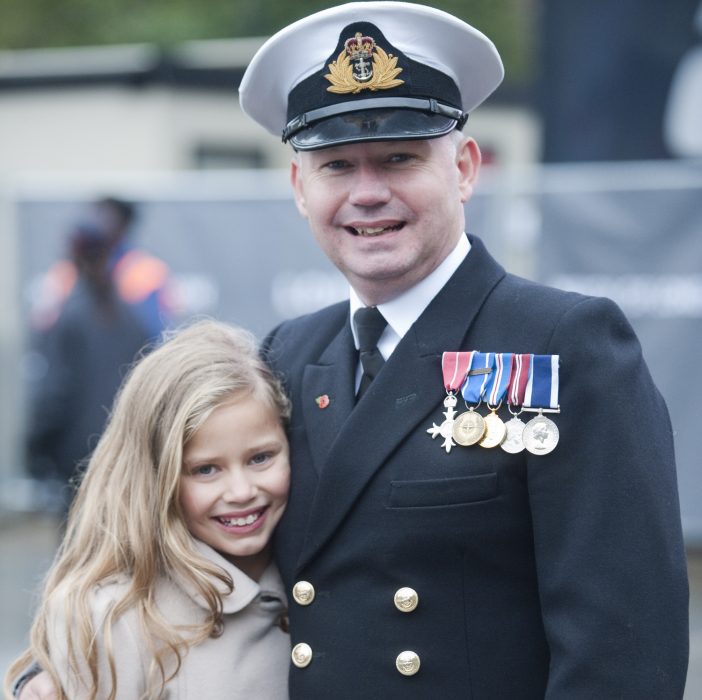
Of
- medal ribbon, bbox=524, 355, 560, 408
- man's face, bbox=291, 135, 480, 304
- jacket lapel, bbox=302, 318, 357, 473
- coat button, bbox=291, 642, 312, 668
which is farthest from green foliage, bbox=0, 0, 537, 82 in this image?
medal ribbon, bbox=524, 355, 560, 408

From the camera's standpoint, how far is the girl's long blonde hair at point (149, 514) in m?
2.59

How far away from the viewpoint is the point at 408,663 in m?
2.39

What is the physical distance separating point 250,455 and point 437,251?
57 cm

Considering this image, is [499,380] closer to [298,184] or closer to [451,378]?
[451,378]

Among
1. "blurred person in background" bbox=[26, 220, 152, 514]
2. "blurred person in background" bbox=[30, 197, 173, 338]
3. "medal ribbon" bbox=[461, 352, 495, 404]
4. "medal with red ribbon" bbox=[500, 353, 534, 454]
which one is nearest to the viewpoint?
"medal with red ribbon" bbox=[500, 353, 534, 454]

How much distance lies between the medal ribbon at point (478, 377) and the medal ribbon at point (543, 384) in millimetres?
103

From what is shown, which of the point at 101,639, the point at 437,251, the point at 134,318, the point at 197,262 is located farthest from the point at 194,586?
the point at 197,262

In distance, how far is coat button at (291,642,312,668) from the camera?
2.53 meters

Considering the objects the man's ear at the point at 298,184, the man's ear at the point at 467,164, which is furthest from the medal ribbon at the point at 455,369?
the man's ear at the point at 298,184

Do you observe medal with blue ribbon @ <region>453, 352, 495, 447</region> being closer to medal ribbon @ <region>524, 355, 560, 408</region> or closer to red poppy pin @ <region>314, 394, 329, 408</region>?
medal ribbon @ <region>524, 355, 560, 408</region>

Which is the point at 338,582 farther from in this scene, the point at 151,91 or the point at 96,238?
the point at 151,91

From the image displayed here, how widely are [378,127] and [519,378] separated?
0.56 metres

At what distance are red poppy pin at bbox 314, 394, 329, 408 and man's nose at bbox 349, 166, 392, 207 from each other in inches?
16.5

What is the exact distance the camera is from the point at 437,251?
102 inches
